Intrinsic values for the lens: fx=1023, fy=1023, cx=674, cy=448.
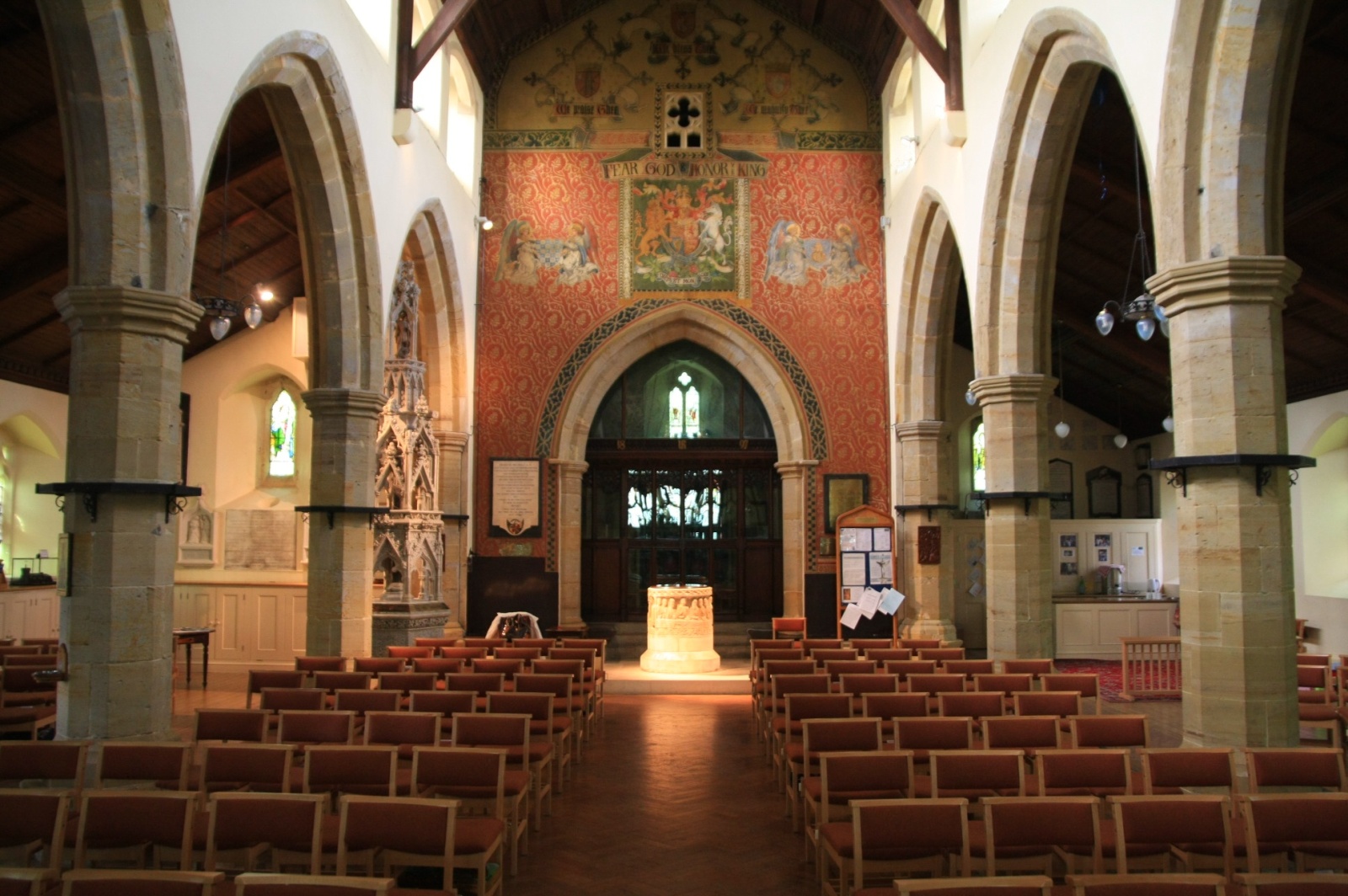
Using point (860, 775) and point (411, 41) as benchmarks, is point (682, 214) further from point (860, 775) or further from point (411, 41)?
point (860, 775)

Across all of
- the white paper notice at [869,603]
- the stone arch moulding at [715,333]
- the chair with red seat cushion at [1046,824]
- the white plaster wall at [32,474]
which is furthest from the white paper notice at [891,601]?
the white plaster wall at [32,474]

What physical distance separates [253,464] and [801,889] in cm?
1234

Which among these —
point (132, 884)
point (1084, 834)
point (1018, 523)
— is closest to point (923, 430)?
point (1018, 523)

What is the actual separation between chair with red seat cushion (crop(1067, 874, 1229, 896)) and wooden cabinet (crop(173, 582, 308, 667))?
1167cm

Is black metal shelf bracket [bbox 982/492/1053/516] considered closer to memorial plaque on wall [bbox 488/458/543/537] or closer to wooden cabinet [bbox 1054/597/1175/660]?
wooden cabinet [bbox 1054/597/1175/660]

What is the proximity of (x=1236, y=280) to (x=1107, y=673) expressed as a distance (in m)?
8.18

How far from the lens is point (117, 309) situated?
6223 millimetres

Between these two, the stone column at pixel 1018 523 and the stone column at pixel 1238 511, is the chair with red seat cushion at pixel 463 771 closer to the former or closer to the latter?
the stone column at pixel 1238 511

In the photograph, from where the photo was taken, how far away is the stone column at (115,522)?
6133mm

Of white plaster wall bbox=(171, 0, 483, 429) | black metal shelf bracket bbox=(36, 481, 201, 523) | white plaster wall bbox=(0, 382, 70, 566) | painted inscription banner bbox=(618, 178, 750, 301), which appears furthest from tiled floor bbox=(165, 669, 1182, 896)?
painted inscription banner bbox=(618, 178, 750, 301)

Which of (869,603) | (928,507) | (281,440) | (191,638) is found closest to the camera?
(191,638)

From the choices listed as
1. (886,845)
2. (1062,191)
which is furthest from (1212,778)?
(1062,191)

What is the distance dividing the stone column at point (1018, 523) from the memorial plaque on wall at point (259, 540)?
371 inches

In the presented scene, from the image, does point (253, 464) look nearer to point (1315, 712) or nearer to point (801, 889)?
point (801, 889)
